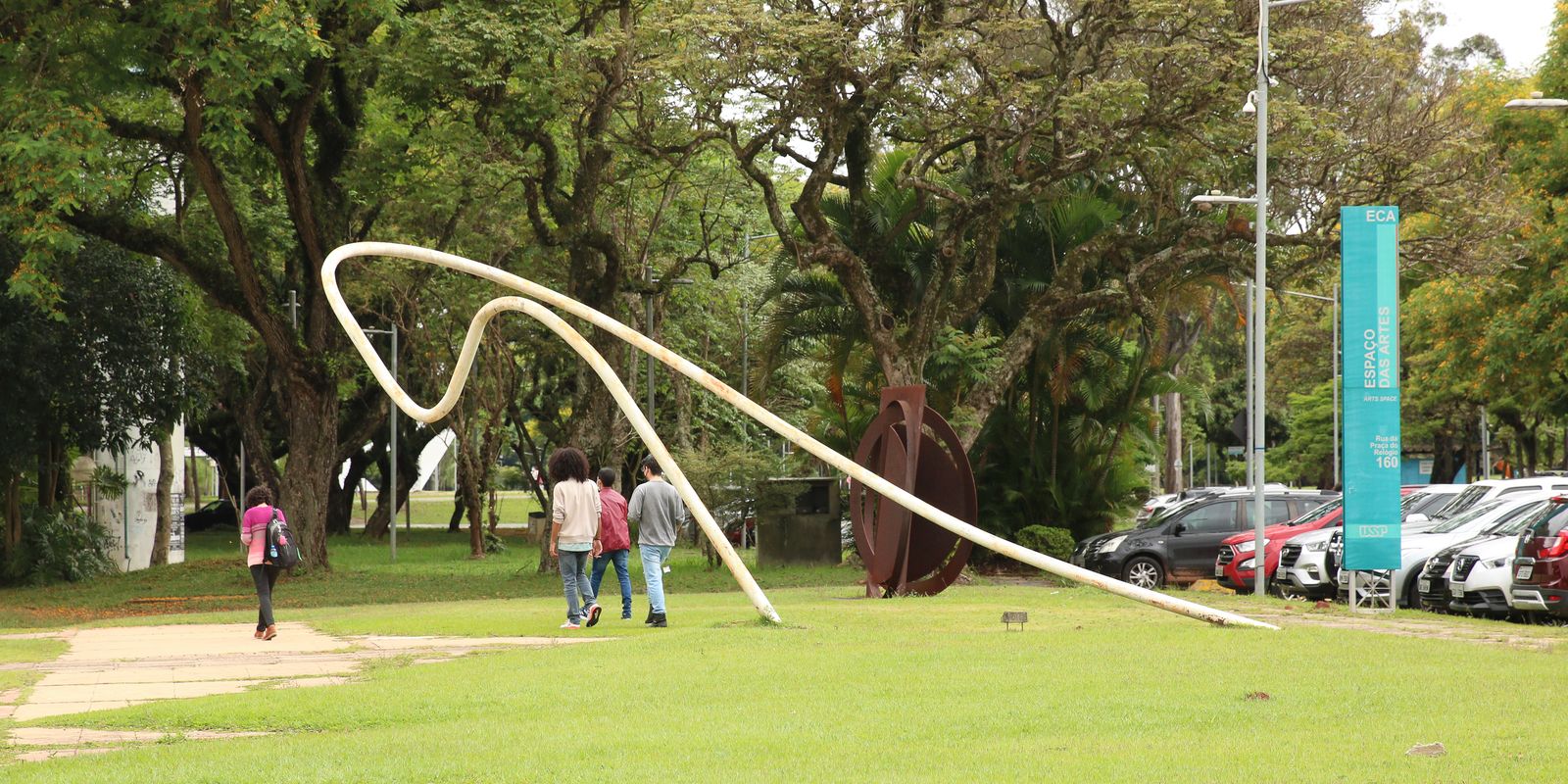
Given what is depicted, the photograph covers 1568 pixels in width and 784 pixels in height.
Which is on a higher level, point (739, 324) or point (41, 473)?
point (739, 324)

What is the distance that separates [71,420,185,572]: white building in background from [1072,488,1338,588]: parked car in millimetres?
17941

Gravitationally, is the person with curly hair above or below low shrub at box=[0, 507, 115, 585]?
above

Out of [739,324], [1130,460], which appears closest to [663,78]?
[1130,460]

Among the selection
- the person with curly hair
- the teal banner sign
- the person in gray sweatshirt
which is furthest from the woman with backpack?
the teal banner sign

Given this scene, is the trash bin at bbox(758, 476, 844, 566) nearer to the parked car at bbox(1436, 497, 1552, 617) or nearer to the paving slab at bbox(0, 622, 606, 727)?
the paving slab at bbox(0, 622, 606, 727)

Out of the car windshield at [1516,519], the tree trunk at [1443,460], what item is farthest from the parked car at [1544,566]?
the tree trunk at [1443,460]

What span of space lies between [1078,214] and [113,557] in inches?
780

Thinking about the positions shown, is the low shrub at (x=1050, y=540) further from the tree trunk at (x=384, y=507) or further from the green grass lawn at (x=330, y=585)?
the tree trunk at (x=384, y=507)

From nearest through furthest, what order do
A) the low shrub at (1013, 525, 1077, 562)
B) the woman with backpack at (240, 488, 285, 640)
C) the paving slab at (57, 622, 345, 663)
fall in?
the paving slab at (57, 622, 345, 663) < the woman with backpack at (240, 488, 285, 640) < the low shrub at (1013, 525, 1077, 562)

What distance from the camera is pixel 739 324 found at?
1646 inches

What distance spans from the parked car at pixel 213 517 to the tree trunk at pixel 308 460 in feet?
87.0

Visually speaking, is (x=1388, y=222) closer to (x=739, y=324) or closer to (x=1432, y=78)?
(x=1432, y=78)

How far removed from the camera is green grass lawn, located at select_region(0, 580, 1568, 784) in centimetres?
710

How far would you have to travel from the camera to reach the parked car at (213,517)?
170 feet
